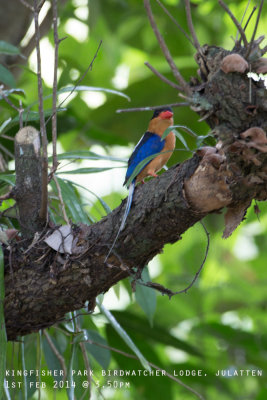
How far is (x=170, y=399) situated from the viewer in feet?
8.86

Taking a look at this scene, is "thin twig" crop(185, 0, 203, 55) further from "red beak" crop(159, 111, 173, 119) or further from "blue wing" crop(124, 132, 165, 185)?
"red beak" crop(159, 111, 173, 119)

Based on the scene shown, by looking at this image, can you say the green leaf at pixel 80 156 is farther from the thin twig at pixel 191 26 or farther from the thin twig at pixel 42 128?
the thin twig at pixel 191 26

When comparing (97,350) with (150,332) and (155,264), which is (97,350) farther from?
(155,264)

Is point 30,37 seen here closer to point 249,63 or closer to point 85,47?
point 85,47

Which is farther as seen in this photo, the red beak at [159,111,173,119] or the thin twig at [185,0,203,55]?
the red beak at [159,111,173,119]

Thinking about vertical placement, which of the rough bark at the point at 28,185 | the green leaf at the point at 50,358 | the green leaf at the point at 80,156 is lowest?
the green leaf at the point at 50,358

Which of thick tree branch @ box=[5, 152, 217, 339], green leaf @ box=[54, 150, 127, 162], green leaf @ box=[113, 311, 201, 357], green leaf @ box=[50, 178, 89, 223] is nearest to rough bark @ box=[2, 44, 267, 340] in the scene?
thick tree branch @ box=[5, 152, 217, 339]

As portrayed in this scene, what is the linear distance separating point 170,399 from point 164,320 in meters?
0.60

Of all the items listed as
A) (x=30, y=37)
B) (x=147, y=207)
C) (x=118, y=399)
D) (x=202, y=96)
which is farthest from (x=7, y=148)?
(x=118, y=399)

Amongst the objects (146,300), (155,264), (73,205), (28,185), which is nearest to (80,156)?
(73,205)

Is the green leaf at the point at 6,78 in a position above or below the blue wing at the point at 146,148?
above

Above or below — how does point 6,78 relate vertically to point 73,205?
above

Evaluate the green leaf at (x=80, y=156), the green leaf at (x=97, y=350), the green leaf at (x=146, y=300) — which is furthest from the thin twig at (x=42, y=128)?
the green leaf at (x=97, y=350)

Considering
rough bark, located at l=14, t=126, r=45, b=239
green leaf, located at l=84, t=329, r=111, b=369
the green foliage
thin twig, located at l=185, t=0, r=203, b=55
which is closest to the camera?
thin twig, located at l=185, t=0, r=203, b=55
